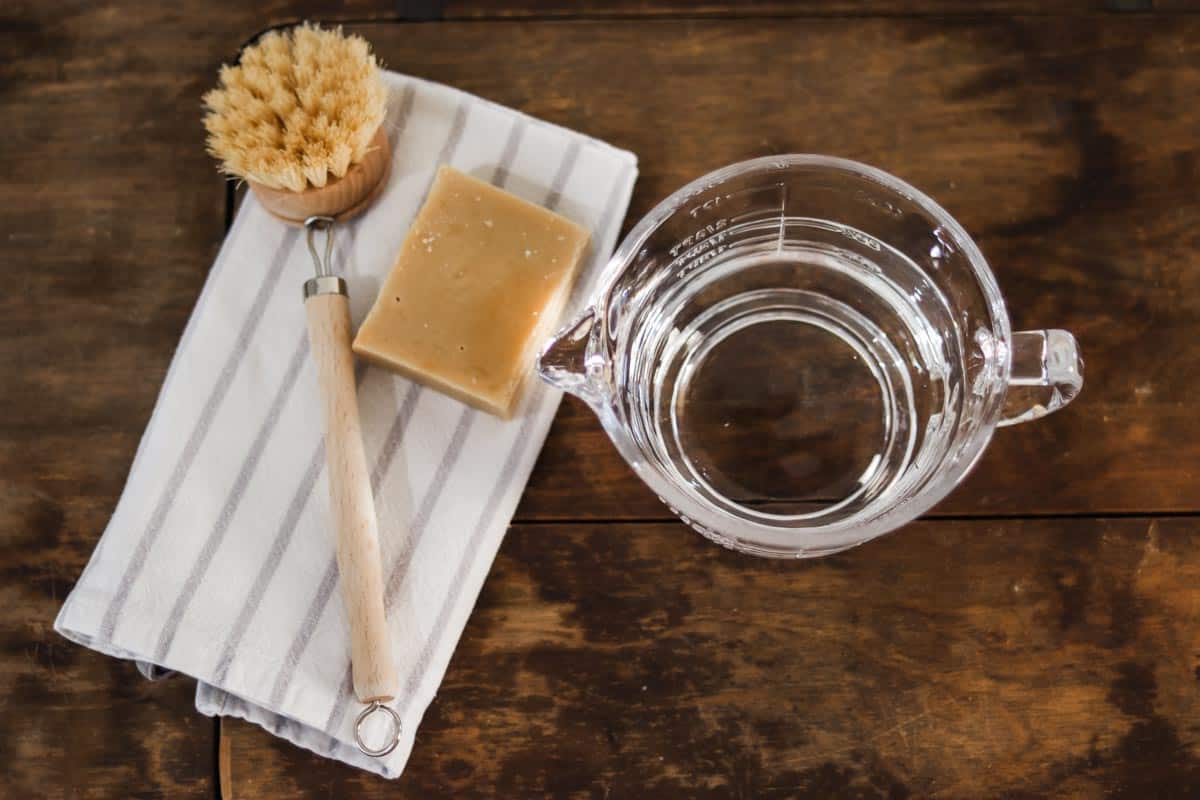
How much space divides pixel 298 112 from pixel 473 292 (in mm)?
132

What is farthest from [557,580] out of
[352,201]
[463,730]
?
[352,201]

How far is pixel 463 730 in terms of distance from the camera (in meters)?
0.60

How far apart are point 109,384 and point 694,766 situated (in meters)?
0.40

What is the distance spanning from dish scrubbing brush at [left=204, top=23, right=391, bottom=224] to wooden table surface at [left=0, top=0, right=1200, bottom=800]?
2.9 inches

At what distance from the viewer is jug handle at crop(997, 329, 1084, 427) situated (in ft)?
1.66

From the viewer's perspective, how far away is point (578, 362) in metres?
0.53

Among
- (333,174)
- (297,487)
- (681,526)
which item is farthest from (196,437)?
(681,526)

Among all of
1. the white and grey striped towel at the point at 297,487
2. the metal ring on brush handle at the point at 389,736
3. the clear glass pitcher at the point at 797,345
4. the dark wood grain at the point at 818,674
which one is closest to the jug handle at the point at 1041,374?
the clear glass pitcher at the point at 797,345

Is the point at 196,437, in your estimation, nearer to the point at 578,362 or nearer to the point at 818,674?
the point at 578,362

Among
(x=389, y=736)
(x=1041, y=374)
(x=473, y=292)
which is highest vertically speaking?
(x=1041, y=374)

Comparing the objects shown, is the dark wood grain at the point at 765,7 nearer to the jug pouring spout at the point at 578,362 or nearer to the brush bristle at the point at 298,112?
the brush bristle at the point at 298,112

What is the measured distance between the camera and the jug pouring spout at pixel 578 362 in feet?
1.71

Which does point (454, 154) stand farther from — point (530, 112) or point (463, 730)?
point (463, 730)

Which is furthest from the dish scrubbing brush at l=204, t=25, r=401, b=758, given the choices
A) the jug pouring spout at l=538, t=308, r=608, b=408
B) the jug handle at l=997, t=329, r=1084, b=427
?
the jug handle at l=997, t=329, r=1084, b=427
